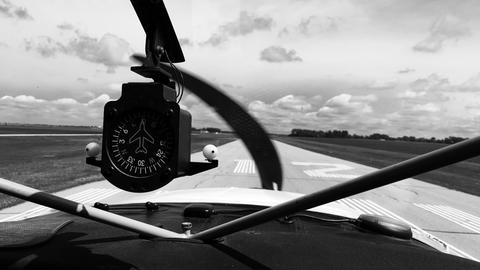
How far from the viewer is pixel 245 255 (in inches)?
57.4

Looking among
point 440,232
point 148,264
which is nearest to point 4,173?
point 440,232

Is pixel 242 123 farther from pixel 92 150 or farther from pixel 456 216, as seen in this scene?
pixel 456 216

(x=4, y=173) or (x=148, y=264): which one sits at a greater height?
(x=148, y=264)

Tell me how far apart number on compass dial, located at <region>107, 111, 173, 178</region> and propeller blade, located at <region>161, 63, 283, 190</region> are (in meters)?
0.33

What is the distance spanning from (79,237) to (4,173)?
51.5 ft

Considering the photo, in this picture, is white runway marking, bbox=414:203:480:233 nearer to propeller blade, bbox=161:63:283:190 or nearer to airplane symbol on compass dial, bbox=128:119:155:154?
propeller blade, bbox=161:63:283:190

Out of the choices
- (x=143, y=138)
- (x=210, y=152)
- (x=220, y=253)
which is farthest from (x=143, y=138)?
(x=220, y=253)

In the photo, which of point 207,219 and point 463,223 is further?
point 463,223

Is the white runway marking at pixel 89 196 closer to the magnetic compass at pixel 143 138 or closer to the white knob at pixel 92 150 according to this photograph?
the white knob at pixel 92 150

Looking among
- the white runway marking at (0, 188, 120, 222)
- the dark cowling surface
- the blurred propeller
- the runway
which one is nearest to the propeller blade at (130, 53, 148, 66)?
the blurred propeller

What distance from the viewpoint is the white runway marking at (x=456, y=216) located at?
8.89 metres

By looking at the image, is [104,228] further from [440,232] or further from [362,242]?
[440,232]

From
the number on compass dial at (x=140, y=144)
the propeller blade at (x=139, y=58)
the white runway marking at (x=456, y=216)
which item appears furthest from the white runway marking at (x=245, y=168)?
the number on compass dial at (x=140, y=144)

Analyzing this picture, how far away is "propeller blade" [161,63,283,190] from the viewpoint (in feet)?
6.75
